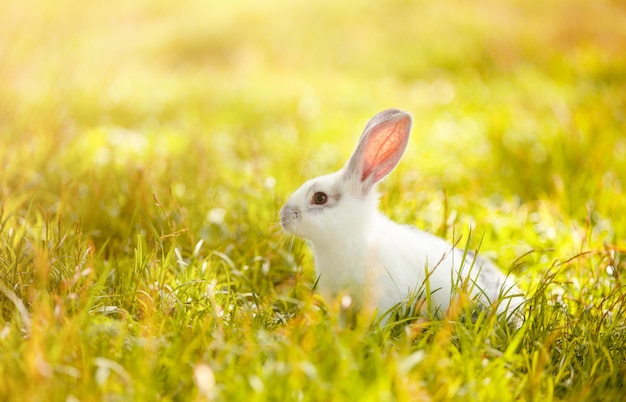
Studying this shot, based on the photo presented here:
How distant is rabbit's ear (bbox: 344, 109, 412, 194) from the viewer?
3.10m

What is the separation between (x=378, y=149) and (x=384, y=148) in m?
0.03

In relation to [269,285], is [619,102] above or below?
above

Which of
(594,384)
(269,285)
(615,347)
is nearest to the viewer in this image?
(594,384)

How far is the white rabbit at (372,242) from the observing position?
9.68ft

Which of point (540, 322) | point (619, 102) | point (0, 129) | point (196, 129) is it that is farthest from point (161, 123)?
point (540, 322)

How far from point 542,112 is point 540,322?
14.4 feet

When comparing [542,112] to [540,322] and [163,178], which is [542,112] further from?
[540,322]

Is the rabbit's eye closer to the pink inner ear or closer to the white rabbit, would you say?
the white rabbit

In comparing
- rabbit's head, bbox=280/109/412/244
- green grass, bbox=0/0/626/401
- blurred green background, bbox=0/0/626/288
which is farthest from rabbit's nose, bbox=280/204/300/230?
blurred green background, bbox=0/0/626/288

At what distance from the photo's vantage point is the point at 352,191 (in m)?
3.18

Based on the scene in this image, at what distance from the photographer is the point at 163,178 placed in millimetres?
4301

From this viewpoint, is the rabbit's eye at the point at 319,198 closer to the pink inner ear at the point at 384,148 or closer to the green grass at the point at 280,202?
the pink inner ear at the point at 384,148

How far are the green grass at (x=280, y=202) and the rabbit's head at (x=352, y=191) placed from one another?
1.08 feet

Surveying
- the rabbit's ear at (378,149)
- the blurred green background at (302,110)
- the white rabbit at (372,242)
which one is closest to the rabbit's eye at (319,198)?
the white rabbit at (372,242)
